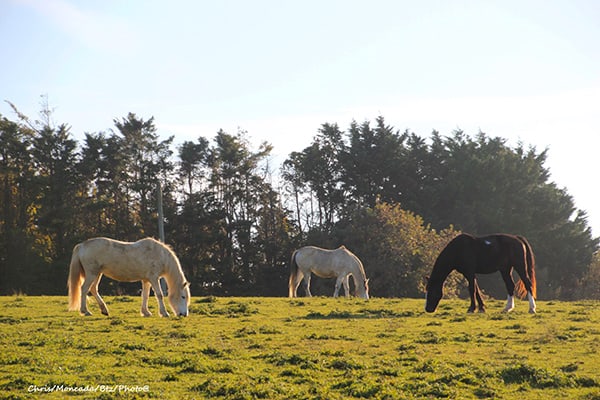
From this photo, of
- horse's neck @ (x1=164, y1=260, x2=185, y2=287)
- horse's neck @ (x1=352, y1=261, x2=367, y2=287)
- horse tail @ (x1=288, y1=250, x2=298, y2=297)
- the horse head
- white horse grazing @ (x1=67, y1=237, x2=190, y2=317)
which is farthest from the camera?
horse tail @ (x1=288, y1=250, x2=298, y2=297)

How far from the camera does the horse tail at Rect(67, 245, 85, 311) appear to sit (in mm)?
18219

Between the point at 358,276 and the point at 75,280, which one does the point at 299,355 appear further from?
the point at 358,276

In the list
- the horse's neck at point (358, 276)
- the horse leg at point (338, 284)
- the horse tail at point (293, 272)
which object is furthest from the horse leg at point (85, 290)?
the horse's neck at point (358, 276)

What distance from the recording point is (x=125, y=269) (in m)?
18.5

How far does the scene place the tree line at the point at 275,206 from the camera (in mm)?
47938

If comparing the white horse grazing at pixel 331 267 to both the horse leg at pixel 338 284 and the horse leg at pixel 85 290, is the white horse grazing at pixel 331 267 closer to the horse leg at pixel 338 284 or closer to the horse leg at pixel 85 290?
the horse leg at pixel 338 284

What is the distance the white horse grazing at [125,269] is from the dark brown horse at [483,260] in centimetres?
718

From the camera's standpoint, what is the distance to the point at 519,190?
6347cm

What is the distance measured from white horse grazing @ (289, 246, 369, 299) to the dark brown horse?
9413 mm

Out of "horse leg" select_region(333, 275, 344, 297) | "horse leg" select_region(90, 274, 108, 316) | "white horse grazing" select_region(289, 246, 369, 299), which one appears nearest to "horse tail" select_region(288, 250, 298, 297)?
"white horse grazing" select_region(289, 246, 369, 299)

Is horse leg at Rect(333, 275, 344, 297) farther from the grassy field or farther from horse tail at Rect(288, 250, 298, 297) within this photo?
the grassy field

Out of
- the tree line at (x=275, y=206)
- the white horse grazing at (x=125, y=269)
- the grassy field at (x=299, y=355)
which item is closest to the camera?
the grassy field at (x=299, y=355)

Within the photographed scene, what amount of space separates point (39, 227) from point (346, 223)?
22031 millimetres

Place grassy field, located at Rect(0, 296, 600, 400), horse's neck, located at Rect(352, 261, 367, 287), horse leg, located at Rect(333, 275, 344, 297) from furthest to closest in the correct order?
horse's neck, located at Rect(352, 261, 367, 287) → horse leg, located at Rect(333, 275, 344, 297) → grassy field, located at Rect(0, 296, 600, 400)
